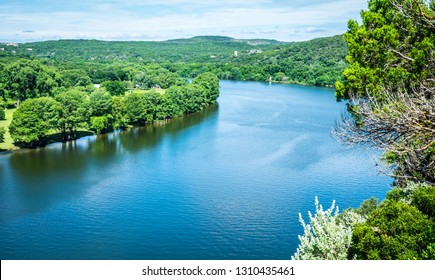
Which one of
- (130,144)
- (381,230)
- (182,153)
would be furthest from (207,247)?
(130,144)

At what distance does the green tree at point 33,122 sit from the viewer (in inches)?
1057

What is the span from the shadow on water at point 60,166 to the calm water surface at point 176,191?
0.21 feet

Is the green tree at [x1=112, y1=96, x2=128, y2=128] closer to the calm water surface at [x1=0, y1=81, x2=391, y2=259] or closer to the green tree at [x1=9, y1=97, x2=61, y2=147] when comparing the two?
the calm water surface at [x1=0, y1=81, x2=391, y2=259]

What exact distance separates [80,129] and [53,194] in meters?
13.5

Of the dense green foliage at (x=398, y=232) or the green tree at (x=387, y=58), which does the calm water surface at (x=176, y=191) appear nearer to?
the green tree at (x=387, y=58)

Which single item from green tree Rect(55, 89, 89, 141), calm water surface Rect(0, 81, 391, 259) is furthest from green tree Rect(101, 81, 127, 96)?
calm water surface Rect(0, 81, 391, 259)

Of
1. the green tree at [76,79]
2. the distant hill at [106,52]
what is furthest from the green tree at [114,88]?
the distant hill at [106,52]

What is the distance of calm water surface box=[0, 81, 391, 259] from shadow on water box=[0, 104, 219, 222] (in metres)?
0.06

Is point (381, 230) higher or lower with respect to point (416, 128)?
lower

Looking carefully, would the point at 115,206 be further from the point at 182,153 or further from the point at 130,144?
the point at 130,144

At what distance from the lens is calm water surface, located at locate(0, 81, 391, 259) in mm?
15023

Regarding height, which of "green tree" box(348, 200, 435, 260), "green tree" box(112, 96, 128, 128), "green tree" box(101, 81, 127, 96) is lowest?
"green tree" box(112, 96, 128, 128)

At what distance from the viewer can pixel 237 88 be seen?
6250cm

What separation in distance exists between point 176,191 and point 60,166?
7915 millimetres
